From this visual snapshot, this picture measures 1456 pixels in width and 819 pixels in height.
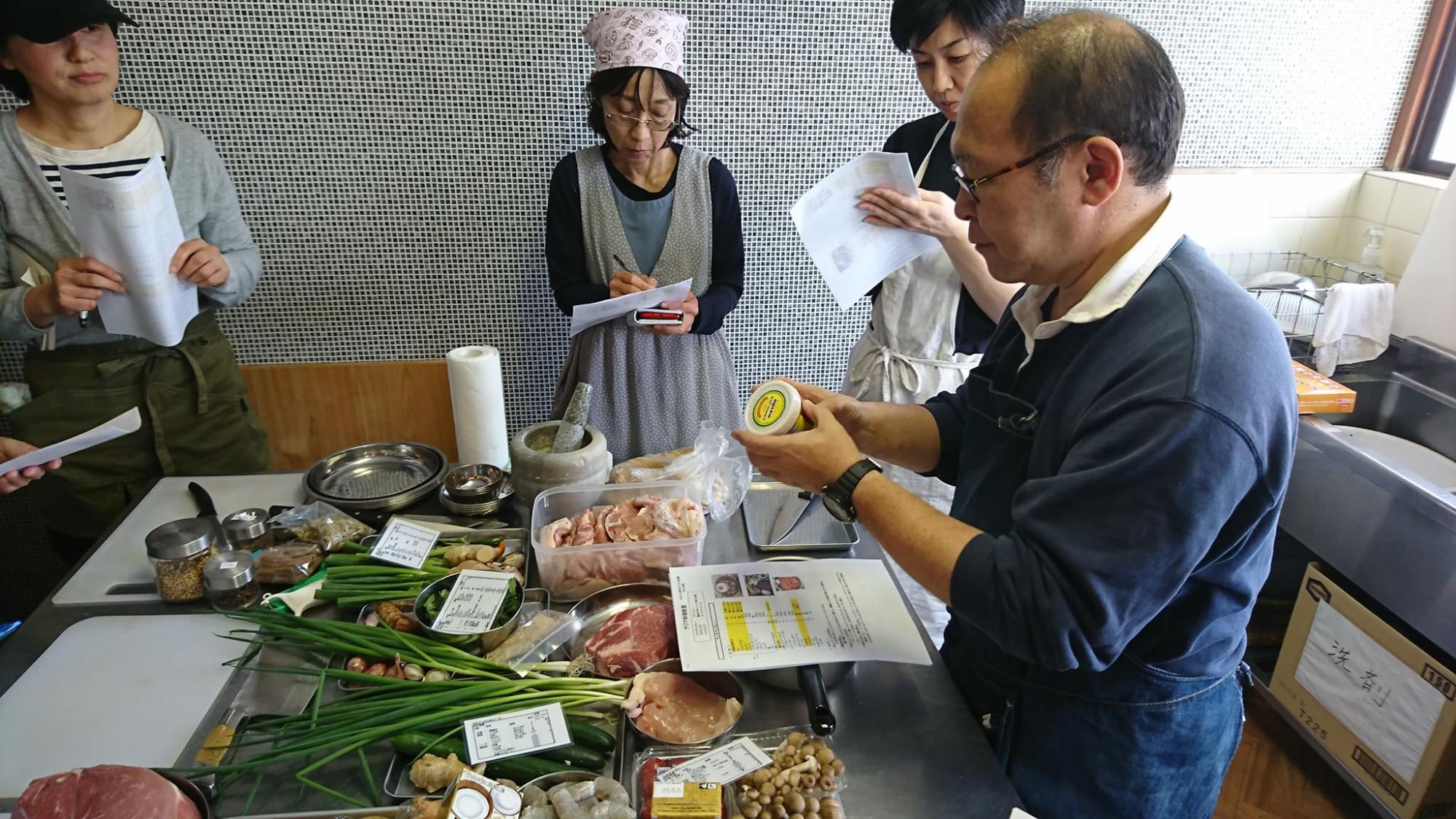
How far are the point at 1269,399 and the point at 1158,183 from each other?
0.99ft

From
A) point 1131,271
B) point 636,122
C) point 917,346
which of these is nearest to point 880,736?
point 1131,271

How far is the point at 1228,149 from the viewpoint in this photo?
9.90 feet

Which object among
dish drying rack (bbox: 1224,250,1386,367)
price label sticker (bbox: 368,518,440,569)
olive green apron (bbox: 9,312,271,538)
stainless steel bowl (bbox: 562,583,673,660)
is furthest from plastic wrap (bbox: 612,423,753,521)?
dish drying rack (bbox: 1224,250,1386,367)

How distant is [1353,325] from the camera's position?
104 inches

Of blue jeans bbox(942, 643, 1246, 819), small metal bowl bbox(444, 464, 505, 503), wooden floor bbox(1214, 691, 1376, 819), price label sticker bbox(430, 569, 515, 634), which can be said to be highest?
small metal bowl bbox(444, 464, 505, 503)

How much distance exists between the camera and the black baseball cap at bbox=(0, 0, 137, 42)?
5.89 feet

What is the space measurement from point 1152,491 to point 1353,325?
231 centimetres

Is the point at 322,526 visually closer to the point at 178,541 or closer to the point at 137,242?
the point at 178,541

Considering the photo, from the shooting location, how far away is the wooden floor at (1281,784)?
234cm

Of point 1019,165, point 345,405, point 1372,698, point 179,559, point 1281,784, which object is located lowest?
point 1281,784

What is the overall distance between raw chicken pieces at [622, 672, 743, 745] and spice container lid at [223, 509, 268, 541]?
32.1 inches

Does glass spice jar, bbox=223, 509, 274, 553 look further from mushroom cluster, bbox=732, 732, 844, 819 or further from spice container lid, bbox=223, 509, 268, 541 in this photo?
mushroom cluster, bbox=732, 732, 844, 819

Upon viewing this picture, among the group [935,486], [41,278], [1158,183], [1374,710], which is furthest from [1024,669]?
[41,278]

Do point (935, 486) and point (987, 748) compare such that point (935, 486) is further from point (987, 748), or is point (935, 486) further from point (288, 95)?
point (288, 95)
